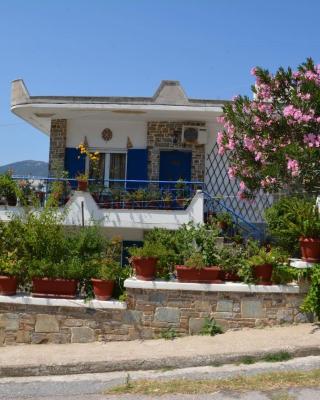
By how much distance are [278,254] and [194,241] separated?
143 cm

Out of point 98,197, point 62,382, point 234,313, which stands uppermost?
point 98,197

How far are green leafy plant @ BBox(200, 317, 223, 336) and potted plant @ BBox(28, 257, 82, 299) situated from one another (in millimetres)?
2194

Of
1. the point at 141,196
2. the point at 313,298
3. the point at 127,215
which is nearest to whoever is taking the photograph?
the point at 313,298

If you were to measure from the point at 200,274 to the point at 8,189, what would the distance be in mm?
6275

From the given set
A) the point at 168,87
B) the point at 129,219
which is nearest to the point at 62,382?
the point at 129,219

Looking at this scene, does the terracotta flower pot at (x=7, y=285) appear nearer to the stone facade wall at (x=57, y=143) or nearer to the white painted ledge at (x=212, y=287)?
the white painted ledge at (x=212, y=287)

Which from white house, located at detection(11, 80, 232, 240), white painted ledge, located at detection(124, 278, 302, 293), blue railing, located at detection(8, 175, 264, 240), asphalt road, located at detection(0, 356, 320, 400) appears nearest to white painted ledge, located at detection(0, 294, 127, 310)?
white painted ledge, located at detection(124, 278, 302, 293)

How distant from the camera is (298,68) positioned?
9.88m

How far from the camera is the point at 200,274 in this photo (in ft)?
26.9

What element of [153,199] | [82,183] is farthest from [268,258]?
[82,183]

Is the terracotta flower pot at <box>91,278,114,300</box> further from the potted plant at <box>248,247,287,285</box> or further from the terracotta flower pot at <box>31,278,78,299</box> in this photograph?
the potted plant at <box>248,247,287,285</box>

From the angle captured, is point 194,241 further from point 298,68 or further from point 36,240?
point 298,68

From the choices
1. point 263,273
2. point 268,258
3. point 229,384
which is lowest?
point 229,384

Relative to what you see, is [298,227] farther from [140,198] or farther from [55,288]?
[140,198]
